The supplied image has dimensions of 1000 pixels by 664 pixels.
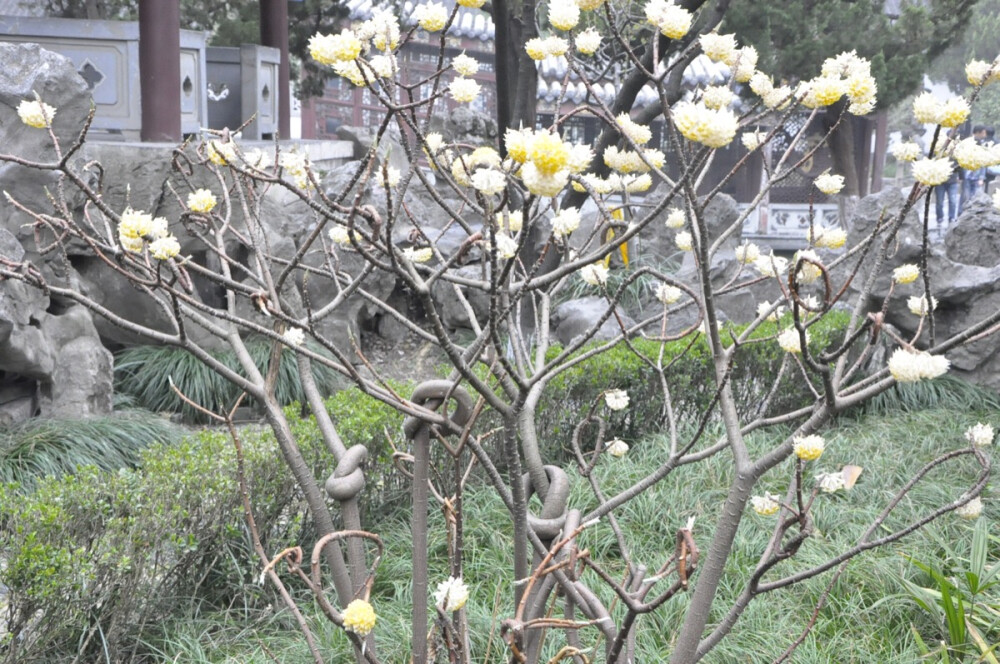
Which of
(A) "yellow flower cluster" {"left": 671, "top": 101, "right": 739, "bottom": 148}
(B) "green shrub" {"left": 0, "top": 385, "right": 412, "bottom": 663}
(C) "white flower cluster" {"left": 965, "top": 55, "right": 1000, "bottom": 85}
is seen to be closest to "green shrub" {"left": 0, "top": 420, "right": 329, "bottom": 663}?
(B) "green shrub" {"left": 0, "top": 385, "right": 412, "bottom": 663}

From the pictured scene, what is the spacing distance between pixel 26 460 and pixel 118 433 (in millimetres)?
563

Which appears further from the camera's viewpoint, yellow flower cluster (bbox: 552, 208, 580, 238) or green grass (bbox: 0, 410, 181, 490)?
green grass (bbox: 0, 410, 181, 490)

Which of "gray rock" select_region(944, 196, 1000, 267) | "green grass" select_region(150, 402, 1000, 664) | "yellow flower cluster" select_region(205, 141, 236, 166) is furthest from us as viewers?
"gray rock" select_region(944, 196, 1000, 267)

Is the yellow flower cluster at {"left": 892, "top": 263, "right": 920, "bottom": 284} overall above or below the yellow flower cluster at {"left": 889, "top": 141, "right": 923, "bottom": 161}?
below

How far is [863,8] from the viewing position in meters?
12.7

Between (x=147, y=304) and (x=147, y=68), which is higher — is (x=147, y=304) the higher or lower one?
the lower one

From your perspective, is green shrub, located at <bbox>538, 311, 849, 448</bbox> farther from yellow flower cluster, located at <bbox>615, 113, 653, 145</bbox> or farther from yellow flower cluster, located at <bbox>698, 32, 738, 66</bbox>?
yellow flower cluster, located at <bbox>698, 32, 738, 66</bbox>

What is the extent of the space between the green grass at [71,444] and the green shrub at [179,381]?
90 centimetres

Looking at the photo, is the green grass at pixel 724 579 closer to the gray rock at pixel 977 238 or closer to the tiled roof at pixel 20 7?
the gray rock at pixel 977 238

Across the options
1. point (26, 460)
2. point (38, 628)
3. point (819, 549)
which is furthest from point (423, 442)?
point (26, 460)

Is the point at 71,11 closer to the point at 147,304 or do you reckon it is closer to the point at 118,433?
the point at 147,304

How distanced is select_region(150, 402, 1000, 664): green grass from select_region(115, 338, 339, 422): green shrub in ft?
8.72

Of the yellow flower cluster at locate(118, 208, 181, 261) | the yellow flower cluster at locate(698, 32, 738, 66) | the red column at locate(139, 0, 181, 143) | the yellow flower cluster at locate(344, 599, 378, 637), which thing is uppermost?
the red column at locate(139, 0, 181, 143)

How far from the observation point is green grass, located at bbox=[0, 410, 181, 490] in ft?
15.0
